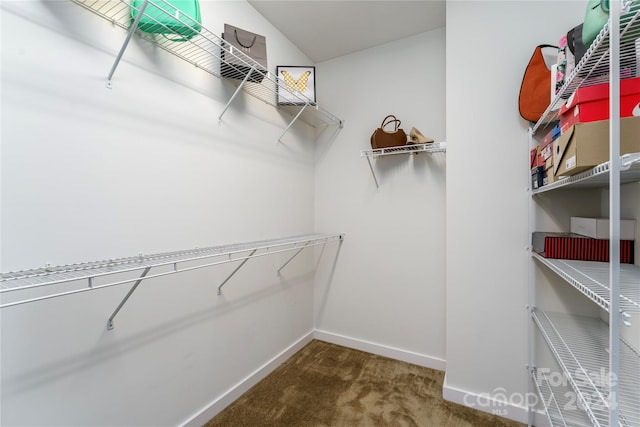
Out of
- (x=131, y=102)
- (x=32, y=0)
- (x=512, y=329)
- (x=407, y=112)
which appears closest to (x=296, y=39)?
(x=407, y=112)

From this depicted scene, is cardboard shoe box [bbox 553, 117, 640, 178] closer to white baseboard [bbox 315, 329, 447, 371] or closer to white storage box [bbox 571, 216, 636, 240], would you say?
white storage box [bbox 571, 216, 636, 240]

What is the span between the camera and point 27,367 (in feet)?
2.96

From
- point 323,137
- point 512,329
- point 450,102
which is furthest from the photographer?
point 323,137

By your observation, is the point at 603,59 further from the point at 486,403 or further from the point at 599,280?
the point at 486,403

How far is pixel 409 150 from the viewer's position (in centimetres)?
199

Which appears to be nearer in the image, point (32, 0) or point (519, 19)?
point (32, 0)

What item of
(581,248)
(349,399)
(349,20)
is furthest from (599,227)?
(349,20)

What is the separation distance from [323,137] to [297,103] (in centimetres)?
60

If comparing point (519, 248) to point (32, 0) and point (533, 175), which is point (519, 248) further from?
point (32, 0)

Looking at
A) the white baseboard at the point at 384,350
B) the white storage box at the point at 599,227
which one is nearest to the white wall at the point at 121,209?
the white baseboard at the point at 384,350

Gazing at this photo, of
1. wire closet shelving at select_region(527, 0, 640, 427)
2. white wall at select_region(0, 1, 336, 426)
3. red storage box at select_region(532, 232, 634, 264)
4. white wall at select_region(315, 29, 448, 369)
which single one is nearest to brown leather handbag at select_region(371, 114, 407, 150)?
white wall at select_region(315, 29, 448, 369)

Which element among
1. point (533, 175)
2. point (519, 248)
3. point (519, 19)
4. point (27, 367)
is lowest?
point (27, 367)

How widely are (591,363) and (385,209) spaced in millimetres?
1417

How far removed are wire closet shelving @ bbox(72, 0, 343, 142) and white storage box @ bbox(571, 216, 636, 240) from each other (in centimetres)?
167
